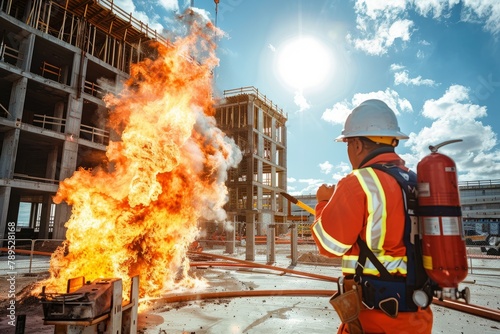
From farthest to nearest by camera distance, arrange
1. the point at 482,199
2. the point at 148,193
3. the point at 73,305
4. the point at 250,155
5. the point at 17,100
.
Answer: the point at 482,199
the point at 250,155
the point at 17,100
the point at 148,193
the point at 73,305

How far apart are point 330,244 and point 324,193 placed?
0.48 meters

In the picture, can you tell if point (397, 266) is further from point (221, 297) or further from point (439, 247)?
point (221, 297)

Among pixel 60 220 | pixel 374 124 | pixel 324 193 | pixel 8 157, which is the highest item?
pixel 8 157

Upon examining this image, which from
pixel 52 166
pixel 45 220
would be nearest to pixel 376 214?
pixel 45 220

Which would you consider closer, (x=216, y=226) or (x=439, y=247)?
(x=439, y=247)

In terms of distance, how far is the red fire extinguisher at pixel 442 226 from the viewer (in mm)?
1643

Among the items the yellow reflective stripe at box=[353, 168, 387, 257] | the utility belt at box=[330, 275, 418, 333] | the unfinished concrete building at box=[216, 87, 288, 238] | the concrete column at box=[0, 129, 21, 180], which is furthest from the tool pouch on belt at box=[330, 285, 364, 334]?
the unfinished concrete building at box=[216, 87, 288, 238]

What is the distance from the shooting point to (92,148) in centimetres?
2089

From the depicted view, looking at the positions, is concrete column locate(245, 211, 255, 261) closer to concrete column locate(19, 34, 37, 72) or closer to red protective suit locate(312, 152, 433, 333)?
red protective suit locate(312, 152, 433, 333)

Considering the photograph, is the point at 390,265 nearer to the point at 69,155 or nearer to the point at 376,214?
the point at 376,214

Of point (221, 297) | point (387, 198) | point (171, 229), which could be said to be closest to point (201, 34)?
point (171, 229)

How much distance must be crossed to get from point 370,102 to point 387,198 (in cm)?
89

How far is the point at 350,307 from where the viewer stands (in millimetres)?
1710

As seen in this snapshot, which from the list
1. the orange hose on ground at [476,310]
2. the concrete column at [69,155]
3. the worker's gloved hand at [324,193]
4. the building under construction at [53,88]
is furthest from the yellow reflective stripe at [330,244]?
the concrete column at [69,155]
